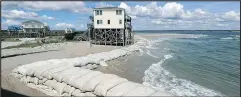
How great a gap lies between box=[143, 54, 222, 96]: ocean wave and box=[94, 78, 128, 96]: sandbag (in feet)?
11.1

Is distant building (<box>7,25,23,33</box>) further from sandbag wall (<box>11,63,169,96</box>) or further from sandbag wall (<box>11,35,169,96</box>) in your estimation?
sandbag wall (<box>11,63,169,96</box>)

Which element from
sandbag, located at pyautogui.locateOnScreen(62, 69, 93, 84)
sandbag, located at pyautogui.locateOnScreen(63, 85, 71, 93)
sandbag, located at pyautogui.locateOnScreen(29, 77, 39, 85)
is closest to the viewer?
sandbag, located at pyautogui.locateOnScreen(63, 85, 71, 93)

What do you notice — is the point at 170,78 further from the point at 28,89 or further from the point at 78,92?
the point at 28,89

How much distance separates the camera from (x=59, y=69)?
1256cm

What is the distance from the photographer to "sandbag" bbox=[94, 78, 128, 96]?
30.5ft

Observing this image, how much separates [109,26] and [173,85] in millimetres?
24079

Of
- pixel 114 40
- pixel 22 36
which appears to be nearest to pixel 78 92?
pixel 114 40

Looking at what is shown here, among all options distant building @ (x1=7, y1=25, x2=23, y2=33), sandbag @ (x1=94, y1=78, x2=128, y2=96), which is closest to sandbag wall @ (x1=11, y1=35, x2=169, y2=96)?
sandbag @ (x1=94, y1=78, x2=128, y2=96)

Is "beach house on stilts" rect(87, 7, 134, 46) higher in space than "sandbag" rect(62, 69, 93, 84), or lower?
higher

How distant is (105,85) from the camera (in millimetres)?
9523

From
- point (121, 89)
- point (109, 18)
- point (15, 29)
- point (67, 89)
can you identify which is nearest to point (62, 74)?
point (67, 89)

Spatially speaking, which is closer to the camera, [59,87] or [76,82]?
[76,82]

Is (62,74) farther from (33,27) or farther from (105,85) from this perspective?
(33,27)

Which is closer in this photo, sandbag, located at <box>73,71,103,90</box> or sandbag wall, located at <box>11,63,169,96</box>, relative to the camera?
sandbag wall, located at <box>11,63,169,96</box>
